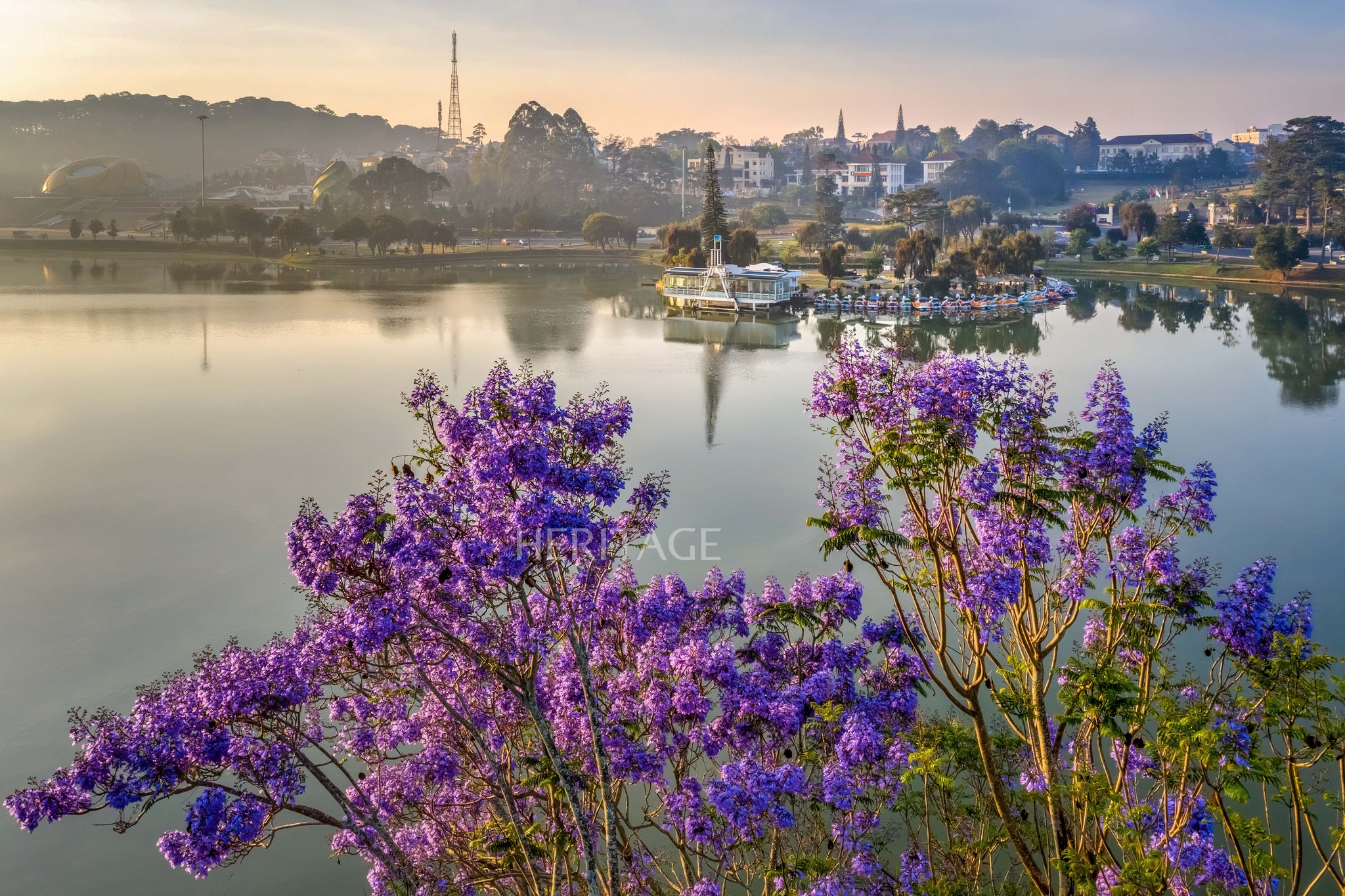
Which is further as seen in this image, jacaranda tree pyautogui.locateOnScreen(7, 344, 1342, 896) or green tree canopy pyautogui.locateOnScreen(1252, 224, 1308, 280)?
green tree canopy pyautogui.locateOnScreen(1252, 224, 1308, 280)

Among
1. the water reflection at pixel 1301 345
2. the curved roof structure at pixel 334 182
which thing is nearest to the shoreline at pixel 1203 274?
the water reflection at pixel 1301 345

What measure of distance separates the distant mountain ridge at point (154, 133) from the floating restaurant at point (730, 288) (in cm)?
9544

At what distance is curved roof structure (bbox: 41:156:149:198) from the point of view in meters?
91.5

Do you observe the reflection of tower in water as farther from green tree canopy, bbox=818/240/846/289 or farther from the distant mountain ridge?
the distant mountain ridge

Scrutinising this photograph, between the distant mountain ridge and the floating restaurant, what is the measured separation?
313 ft

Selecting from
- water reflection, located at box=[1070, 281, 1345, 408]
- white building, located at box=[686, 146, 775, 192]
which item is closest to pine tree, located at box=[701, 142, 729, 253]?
water reflection, located at box=[1070, 281, 1345, 408]

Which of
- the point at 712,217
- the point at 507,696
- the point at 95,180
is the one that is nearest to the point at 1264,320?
the point at 712,217

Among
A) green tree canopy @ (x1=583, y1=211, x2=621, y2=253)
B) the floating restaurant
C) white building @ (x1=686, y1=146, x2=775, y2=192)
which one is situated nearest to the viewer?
the floating restaurant

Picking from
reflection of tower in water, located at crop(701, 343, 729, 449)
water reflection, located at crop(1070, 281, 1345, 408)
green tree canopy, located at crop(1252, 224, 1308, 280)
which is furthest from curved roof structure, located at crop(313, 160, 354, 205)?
green tree canopy, located at crop(1252, 224, 1308, 280)

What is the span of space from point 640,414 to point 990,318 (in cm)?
2351

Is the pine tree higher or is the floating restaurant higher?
the pine tree

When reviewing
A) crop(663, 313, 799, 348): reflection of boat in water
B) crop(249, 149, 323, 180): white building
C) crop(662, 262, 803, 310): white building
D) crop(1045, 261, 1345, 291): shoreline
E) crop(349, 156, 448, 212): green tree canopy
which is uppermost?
crop(249, 149, 323, 180): white building

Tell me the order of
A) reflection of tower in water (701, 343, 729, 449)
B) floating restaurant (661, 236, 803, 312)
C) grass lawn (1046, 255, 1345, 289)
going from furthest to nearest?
grass lawn (1046, 255, 1345, 289)
floating restaurant (661, 236, 803, 312)
reflection of tower in water (701, 343, 729, 449)

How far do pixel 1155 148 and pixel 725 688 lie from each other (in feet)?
436
